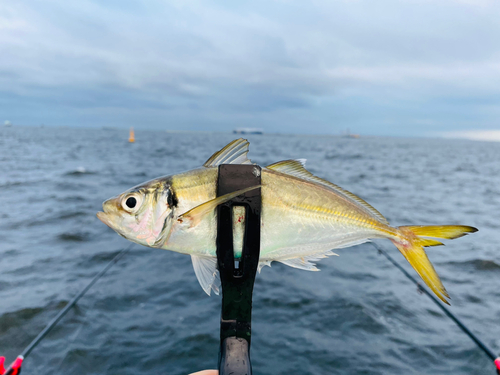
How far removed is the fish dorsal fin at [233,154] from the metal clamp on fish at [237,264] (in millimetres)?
160

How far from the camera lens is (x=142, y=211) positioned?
1.53 meters

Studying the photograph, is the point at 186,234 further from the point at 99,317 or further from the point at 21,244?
the point at 21,244

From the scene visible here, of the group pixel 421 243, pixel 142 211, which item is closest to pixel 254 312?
pixel 421 243

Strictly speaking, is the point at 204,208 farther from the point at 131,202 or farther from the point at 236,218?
the point at 131,202

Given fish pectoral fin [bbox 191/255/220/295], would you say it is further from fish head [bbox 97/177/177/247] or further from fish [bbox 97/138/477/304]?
fish head [bbox 97/177/177/247]

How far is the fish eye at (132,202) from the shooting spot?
5.06 feet

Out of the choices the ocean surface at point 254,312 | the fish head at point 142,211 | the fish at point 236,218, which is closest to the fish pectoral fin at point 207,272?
the fish at point 236,218

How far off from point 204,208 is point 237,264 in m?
0.35

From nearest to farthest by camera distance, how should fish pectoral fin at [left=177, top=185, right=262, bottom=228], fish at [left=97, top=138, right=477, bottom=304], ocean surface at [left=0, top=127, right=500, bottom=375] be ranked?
fish pectoral fin at [left=177, top=185, right=262, bottom=228]
fish at [left=97, top=138, right=477, bottom=304]
ocean surface at [left=0, top=127, right=500, bottom=375]

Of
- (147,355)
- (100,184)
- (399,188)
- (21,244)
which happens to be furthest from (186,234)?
(399,188)

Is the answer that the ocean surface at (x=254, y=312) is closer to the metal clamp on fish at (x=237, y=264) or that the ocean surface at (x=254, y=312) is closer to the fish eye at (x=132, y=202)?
the metal clamp on fish at (x=237, y=264)

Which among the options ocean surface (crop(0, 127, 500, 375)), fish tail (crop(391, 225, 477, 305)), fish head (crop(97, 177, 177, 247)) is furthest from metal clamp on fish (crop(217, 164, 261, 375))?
ocean surface (crop(0, 127, 500, 375))

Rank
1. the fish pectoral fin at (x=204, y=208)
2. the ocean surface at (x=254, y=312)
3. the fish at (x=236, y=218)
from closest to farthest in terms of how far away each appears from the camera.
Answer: the fish pectoral fin at (x=204, y=208) → the fish at (x=236, y=218) → the ocean surface at (x=254, y=312)

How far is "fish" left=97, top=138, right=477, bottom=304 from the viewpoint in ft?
4.90
